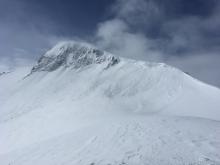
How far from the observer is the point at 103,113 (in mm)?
45000

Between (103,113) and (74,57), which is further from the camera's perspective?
(74,57)

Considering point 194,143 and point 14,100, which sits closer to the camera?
point 194,143

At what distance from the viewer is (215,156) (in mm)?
18891

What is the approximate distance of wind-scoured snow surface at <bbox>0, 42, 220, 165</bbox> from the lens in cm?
2202


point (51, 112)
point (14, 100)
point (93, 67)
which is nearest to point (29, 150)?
point (51, 112)

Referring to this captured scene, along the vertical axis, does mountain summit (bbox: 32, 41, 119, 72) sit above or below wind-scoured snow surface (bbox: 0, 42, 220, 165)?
above

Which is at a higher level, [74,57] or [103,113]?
[74,57]

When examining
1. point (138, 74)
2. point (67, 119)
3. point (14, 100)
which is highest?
point (138, 74)

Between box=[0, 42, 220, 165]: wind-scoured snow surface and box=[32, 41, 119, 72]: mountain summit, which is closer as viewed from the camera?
box=[0, 42, 220, 165]: wind-scoured snow surface

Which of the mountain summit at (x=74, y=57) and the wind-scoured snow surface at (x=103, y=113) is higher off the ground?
the mountain summit at (x=74, y=57)

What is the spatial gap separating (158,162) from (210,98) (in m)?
A: 37.4

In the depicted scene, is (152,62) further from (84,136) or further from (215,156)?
(215,156)

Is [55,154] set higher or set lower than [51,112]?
lower

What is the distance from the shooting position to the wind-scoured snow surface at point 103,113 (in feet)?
72.2
